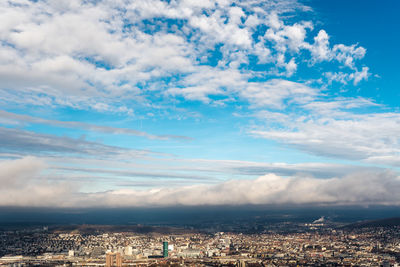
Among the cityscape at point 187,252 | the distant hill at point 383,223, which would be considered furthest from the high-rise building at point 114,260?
the distant hill at point 383,223

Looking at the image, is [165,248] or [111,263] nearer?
[111,263]

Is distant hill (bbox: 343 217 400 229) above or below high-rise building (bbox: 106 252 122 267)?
below

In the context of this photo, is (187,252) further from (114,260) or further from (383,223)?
(383,223)

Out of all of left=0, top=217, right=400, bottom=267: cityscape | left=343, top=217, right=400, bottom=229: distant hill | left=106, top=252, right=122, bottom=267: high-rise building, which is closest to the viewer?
left=106, top=252, right=122, bottom=267: high-rise building

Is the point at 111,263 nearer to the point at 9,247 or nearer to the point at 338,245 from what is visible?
the point at 9,247

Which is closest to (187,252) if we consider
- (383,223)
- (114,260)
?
(114,260)

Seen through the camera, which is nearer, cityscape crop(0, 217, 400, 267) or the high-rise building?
the high-rise building

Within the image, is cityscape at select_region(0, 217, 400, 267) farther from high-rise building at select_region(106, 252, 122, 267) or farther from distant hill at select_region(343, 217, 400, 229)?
distant hill at select_region(343, 217, 400, 229)

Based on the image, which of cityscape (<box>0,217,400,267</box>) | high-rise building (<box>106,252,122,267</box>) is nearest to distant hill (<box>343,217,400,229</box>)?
cityscape (<box>0,217,400,267</box>)

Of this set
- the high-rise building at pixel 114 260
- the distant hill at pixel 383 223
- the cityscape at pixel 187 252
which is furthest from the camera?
the distant hill at pixel 383 223

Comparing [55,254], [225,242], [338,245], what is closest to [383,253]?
[338,245]

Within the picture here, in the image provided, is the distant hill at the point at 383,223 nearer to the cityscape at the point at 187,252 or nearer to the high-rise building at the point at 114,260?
the cityscape at the point at 187,252
